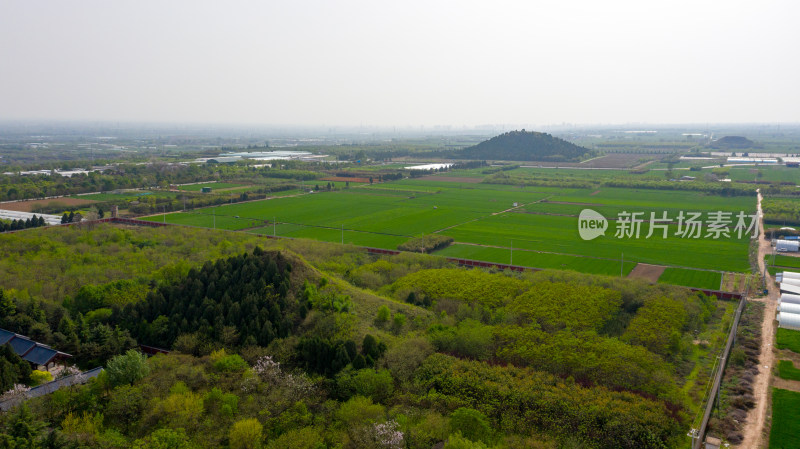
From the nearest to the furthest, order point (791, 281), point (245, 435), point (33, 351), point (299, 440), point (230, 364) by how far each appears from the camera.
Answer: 1. point (299, 440)
2. point (245, 435)
3. point (230, 364)
4. point (33, 351)
5. point (791, 281)

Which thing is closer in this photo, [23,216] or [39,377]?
[39,377]

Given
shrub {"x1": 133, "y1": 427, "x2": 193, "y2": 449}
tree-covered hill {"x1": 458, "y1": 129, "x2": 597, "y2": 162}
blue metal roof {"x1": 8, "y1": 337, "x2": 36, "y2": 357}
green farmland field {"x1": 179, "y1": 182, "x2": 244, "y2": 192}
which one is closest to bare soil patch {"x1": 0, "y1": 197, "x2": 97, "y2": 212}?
green farmland field {"x1": 179, "y1": 182, "x2": 244, "y2": 192}

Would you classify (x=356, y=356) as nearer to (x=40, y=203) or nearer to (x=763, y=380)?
(x=763, y=380)

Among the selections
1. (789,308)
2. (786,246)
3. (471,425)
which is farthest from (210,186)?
(471,425)

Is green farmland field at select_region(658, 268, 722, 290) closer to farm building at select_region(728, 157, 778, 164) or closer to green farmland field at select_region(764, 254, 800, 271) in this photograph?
green farmland field at select_region(764, 254, 800, 271)

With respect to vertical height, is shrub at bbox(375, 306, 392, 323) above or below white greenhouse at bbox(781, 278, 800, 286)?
above

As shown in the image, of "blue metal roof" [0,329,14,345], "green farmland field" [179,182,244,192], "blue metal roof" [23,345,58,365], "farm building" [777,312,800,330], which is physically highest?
"green farmland field" [179,182,244,192]

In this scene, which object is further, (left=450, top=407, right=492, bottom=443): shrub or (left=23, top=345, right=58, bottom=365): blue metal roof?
(left=23, top=345, right=58, bottom=365): blue metal roof

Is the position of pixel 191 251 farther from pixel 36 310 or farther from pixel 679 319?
pixel 679 319
